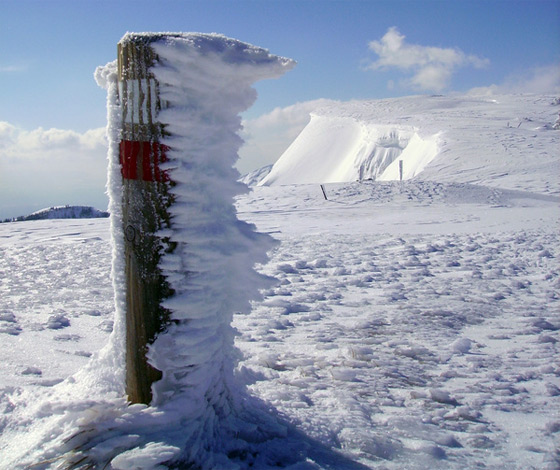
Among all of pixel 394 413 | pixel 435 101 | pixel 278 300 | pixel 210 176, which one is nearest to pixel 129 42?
pixel 210 176

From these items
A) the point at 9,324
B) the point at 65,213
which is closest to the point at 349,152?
the point at 65,213

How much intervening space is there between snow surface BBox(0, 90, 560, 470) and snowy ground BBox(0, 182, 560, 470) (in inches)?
0.5

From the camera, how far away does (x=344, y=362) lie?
3.07m

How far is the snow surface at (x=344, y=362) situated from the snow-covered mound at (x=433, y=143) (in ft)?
44.0

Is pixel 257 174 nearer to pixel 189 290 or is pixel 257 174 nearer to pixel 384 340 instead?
pixel 384 340

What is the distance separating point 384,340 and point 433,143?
934 inches

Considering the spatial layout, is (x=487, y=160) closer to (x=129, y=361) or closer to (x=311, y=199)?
(x=311, y=199)

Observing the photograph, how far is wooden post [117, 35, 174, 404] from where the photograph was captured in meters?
1.85

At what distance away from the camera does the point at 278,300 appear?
14.9ft

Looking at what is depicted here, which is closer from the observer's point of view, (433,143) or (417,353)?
(417,353)

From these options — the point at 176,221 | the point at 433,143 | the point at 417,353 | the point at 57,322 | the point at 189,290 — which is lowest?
the point at 417,353

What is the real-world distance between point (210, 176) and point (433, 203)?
514 inches

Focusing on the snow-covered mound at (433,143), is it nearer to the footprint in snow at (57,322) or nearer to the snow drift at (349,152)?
the snow drift at (349,152)

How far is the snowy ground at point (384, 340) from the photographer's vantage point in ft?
7.33
